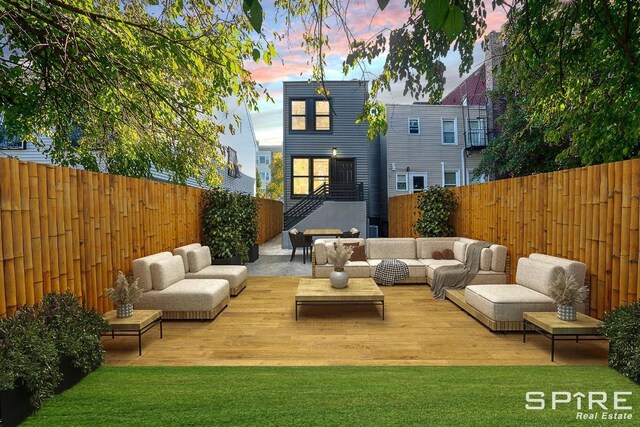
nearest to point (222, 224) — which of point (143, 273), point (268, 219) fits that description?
point (143, 273)

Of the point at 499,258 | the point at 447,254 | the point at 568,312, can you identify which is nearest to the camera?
the point at 568,312

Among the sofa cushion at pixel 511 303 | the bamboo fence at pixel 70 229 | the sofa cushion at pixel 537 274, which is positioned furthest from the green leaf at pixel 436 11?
the sofa cushion at pixel 537 274

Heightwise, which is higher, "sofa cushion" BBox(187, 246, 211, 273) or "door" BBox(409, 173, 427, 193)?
"door" BBox(409, 173, 427, 193)

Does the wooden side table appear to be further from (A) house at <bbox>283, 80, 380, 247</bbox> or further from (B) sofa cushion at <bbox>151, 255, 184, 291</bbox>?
(A) house at <bbox>283, 80, 380, 247</bbox>

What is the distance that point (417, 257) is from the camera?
26.0 feet

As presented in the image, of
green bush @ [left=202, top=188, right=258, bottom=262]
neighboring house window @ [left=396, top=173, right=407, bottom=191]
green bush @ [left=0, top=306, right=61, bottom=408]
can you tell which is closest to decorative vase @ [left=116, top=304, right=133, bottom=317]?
green bush @ [left=0, top=306, right=61, bottom=408]

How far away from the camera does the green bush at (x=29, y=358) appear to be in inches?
97.5

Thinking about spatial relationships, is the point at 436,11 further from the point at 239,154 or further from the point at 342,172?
the point at 239,154

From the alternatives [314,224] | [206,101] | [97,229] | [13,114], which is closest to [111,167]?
[13,114]

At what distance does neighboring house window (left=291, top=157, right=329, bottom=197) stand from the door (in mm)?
4208

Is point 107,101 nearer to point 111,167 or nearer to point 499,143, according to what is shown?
point 111,167

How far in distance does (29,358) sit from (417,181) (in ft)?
53.1

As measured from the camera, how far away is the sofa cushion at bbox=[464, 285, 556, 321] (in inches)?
175

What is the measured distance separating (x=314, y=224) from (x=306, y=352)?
401 inches
